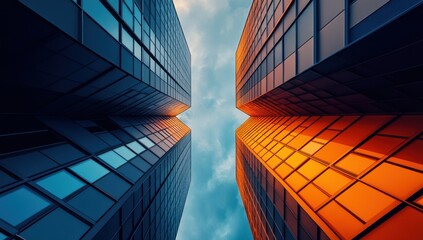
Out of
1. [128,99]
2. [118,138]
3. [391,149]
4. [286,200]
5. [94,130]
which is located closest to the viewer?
[391,149]

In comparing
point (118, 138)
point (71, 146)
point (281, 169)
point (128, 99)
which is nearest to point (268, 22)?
point (281, 169)

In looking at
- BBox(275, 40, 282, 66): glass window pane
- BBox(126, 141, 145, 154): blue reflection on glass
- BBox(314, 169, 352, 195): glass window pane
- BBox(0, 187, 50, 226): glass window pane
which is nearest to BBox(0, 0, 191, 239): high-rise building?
BBox(0, 187, 50, 226): glass window pane

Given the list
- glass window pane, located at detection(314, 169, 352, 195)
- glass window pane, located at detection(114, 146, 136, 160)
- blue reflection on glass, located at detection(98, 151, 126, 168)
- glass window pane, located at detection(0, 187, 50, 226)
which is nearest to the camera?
glass window pane, located at detection(0, 187, 50, 226)

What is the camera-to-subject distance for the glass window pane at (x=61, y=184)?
7.46 metres

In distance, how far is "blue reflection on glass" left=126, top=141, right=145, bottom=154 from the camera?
16.2 meters

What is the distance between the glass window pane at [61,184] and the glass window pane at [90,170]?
53 centimetres

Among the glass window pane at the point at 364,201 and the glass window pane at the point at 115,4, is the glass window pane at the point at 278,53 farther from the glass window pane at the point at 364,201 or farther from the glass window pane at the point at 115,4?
the glass window pane at the point at 115,4

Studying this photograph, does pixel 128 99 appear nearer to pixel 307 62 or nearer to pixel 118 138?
pixel 118 138

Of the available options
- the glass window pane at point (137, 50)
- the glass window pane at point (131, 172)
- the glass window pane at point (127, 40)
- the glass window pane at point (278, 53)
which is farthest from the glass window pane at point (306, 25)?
the glass window pane at point (131, 172)

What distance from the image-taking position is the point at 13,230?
549 centimetres

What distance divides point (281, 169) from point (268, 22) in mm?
14429

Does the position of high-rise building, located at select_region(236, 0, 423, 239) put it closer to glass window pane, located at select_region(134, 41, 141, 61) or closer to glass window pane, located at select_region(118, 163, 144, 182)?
glass window pane, located at select_region(118, 163, 144, 182)

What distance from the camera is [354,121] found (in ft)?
37.4

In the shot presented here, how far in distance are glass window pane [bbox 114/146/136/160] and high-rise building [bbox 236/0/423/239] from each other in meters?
11.4
